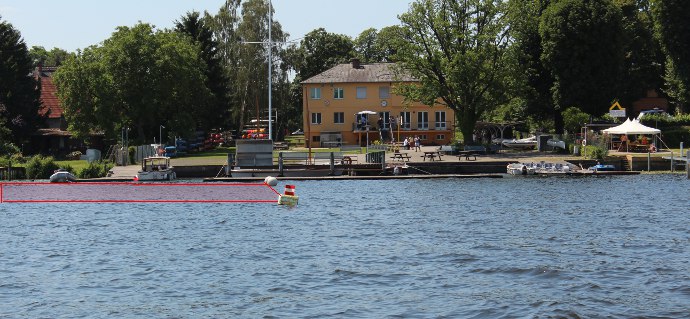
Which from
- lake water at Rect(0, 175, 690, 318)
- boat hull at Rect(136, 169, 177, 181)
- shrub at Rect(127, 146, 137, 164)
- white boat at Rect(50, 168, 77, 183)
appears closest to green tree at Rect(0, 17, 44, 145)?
shrub at Rect(127, 146, 137, 164)

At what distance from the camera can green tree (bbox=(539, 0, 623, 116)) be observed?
292 feet

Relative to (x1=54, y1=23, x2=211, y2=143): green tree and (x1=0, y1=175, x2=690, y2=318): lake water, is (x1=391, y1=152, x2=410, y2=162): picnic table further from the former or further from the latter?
Answer: (x1=54, y1=23, x2=211, y2=143): green tree

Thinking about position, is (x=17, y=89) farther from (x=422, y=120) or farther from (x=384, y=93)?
(x=422, y=120)

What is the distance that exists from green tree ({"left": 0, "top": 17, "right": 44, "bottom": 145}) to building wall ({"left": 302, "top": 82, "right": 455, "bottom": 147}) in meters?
28.2

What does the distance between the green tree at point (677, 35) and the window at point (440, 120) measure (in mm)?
23883

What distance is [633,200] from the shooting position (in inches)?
2092

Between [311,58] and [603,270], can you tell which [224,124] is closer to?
[311,58]

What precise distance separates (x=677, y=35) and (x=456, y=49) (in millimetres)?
21188

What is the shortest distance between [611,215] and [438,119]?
60228mm

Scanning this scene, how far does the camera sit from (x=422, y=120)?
349 feet

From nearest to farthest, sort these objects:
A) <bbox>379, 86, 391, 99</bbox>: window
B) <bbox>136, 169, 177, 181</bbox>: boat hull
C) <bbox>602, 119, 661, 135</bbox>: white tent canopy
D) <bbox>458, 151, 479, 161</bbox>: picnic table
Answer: <bbox>136, 169, 177, 181</bbox>: boat hull → <bbox>602, 119, 661, 135</bbox>: white tent canopy → <bbox>458, 151, 479, 161</bbox>: picnic table → <bbox>379, 86, 391, 99</bbox>: window

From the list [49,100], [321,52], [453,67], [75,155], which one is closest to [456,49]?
[453,67]

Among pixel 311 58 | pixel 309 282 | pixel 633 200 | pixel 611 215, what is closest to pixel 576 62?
pixel 633 200

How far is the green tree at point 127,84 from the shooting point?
88.8 meters
